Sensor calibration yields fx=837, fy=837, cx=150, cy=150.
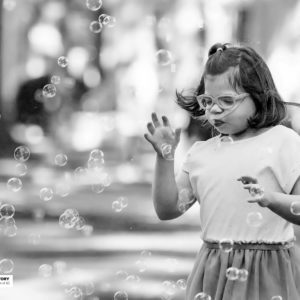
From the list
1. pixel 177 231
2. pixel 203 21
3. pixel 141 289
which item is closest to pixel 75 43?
pixel 203 21

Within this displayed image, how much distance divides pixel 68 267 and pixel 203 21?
124 centimetres

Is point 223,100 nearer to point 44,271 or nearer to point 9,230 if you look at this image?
point 44,271

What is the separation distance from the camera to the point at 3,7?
13.5 feet

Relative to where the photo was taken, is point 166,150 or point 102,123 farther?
point 102,123

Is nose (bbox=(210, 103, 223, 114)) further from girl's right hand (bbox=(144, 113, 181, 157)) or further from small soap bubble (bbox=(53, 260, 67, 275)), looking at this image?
small soap bubble (bbox=(53, 260, 67, 275))

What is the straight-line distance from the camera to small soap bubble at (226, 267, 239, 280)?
173 cm

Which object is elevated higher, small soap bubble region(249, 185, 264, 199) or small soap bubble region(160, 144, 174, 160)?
small soap bubble region(160, 144, 174, 160)

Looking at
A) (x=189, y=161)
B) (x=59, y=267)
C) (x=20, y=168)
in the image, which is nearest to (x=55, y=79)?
(x=20, y=168)

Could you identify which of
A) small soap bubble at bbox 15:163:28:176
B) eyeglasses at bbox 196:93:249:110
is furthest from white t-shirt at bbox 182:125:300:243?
small soap bubble at bbox 15:163:28:176

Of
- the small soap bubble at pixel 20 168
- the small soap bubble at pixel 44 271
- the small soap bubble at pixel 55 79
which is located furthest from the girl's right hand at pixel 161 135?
the small soap bubble at pixel 55 79

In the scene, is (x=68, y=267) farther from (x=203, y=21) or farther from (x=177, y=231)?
(x=203, y=21)

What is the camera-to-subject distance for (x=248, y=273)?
1.76 m

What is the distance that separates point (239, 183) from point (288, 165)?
0.37 feet

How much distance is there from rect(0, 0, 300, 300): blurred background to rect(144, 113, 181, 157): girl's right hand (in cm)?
121
